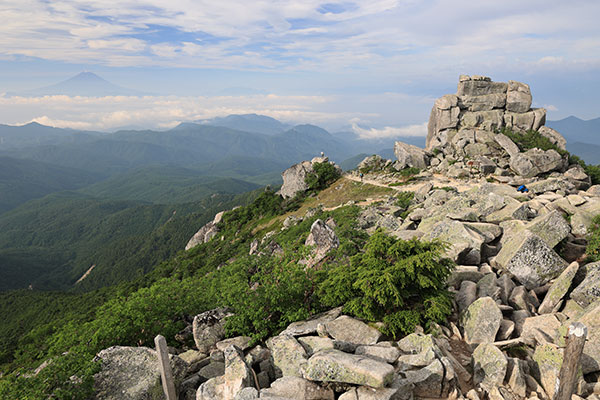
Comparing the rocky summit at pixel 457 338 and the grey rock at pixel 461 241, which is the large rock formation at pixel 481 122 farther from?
the grey rock at pixel 461 241

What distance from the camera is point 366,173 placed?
56.2 meters

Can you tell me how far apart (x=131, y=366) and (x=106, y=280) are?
14774cm

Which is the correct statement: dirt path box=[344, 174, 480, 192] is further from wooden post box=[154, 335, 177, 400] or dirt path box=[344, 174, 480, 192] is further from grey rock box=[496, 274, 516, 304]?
wooden post box=[154, 335, 177, 400]

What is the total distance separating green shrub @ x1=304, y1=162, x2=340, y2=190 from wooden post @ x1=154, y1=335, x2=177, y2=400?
166ft

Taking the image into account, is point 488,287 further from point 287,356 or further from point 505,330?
point 287,356

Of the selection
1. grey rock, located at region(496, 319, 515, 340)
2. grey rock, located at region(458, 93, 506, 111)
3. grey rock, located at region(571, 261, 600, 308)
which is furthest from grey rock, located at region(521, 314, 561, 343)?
grey rock, located at region(458, 93, 506, 111)

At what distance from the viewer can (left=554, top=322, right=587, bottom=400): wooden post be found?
288 inches

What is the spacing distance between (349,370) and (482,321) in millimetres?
5671

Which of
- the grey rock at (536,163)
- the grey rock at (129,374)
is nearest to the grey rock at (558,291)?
the grey rock at (129,374)

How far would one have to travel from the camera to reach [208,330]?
1217cm

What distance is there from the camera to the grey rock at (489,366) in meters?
→ 8.69

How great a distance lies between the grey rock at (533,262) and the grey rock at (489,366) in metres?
5.70

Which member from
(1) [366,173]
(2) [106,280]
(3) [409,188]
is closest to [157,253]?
(2) [106,280]

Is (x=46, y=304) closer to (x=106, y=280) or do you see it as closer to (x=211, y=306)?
(x=106, y=280)
